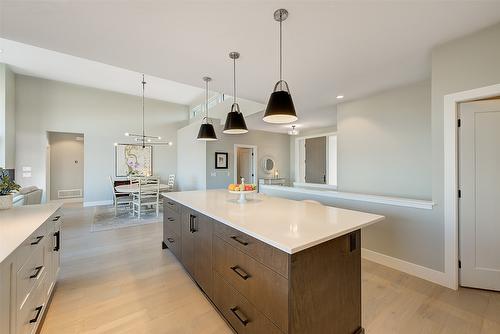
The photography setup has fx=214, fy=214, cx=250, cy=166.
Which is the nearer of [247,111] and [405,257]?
[405,257]

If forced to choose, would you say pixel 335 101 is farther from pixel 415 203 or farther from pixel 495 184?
pixel 495 184

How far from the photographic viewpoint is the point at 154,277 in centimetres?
245

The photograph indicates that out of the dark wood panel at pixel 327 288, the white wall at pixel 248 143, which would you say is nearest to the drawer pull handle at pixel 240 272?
the dark wood panel at pixel 327 288

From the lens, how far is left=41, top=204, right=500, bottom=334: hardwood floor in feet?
5.56

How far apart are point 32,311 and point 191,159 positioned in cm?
562

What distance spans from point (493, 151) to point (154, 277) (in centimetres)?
374

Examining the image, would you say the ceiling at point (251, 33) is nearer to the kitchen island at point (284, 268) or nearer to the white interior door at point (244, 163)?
the kitchen island at point (284, 268)

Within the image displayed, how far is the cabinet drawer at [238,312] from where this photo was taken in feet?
4.31

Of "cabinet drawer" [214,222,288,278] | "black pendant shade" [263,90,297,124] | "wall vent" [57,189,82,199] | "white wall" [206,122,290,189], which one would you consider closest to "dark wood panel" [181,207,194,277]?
"cabinet drawer" [214,222,288,278]

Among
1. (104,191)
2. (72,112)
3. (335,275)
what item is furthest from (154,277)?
(72,112)

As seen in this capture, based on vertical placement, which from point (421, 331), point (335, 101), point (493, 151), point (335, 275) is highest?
point (335, 101)

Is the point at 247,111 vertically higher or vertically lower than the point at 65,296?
higher

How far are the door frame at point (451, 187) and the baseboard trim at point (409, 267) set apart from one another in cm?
5

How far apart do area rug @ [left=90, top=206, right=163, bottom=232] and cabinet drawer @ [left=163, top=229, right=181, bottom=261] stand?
1.93 meters
